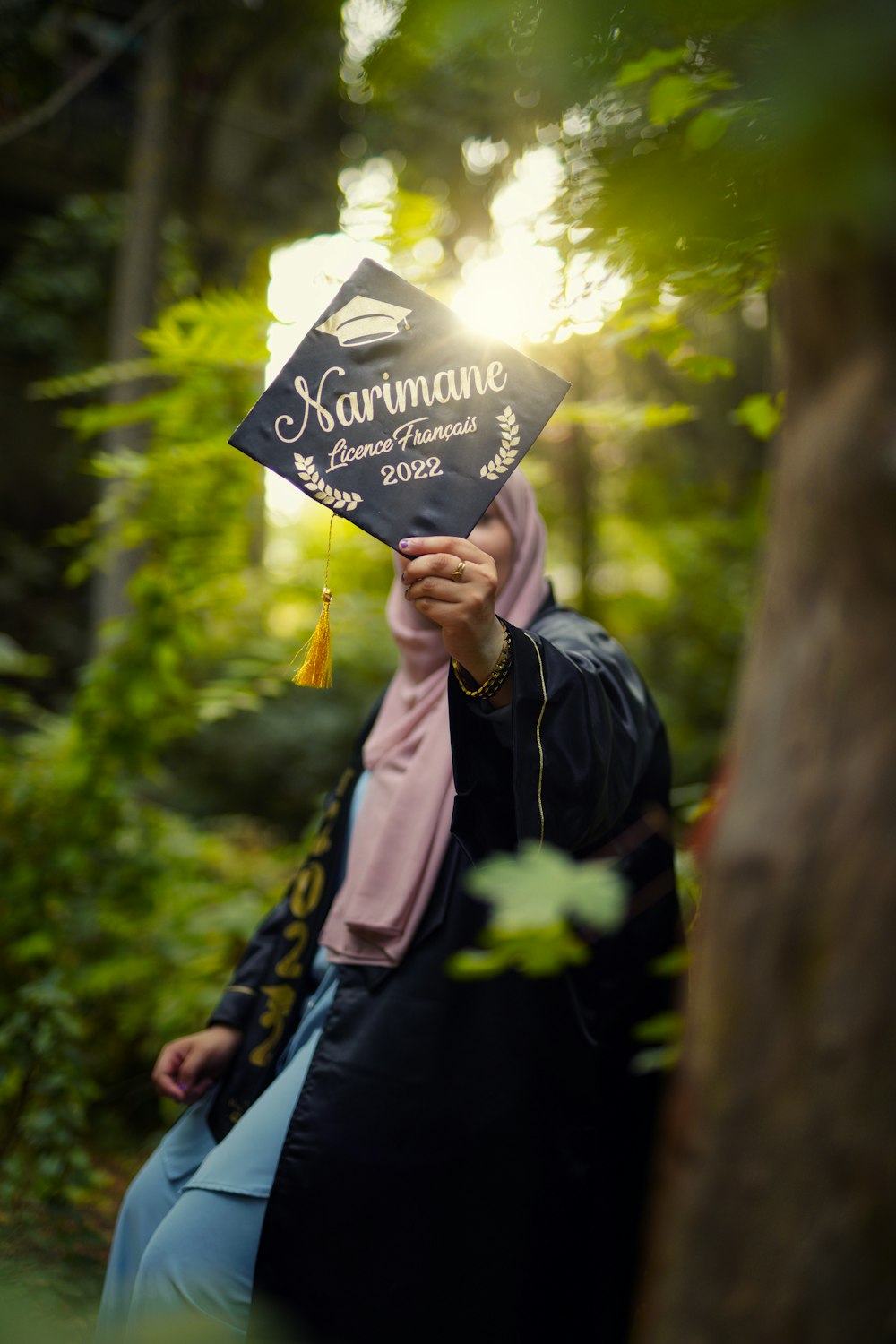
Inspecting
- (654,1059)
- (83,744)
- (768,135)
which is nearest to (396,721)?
Answer: (654,1059)

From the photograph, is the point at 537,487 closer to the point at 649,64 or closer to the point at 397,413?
the point at 397,413

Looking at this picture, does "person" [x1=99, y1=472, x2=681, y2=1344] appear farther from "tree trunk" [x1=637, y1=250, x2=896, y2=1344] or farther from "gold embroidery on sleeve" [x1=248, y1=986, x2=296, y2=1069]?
"tree trunk" [x1=637, y1=250, x2=896, y2=1344]

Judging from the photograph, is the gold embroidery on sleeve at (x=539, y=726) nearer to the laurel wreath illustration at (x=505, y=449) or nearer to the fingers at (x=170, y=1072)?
the laurel wreath illustration at (x=505, y=449)

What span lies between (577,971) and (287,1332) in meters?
0.83

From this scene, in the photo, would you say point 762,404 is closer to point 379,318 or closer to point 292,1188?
point 379,318

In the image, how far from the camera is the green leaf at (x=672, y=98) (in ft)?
3.81

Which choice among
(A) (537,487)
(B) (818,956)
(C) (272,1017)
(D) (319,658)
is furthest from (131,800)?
(B) (818,956)

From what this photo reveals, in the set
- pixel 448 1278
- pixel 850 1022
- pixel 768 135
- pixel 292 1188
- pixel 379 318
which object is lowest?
pixel 448 1278

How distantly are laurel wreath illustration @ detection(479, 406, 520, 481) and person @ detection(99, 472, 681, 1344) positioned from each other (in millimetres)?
111

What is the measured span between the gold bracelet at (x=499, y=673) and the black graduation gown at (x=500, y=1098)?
1 centimetres

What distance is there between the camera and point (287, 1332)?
0.77m

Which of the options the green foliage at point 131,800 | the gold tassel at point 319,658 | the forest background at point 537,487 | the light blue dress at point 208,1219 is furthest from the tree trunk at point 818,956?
the green foliage at point 131,800

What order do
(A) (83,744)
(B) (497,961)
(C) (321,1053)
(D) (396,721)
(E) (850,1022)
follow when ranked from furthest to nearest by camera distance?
(A) (83,744) < (D) (396,721) < (C) (321,1053) < (B) (497,961) < (E) (850,1022)

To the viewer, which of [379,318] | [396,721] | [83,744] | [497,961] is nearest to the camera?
[497,961]
